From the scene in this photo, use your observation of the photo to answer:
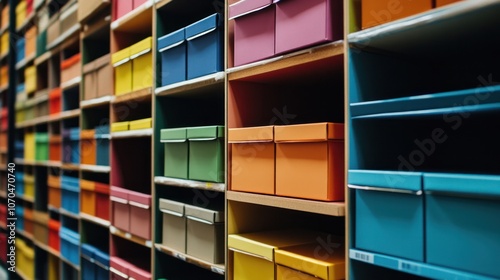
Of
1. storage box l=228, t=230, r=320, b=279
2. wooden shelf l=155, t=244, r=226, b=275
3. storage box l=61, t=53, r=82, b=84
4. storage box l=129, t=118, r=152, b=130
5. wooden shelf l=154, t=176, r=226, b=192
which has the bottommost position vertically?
wooden shelf l=155, t=244, r=226, b=275

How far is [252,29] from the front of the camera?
4.61ft

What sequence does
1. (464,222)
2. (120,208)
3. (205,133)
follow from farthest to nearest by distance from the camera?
(120,208) → (205,133) → (464,222)

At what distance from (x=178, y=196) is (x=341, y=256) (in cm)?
95

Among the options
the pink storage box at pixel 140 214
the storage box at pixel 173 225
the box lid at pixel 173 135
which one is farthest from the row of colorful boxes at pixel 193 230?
the box lid at pixel 173 135

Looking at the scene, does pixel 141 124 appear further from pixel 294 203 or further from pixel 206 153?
pixel 294 203

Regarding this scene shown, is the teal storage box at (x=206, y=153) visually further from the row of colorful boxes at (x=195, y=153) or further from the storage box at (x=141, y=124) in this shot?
the storage box at (x=141, y=124)

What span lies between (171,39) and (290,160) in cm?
82

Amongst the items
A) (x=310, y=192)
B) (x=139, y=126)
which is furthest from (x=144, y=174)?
(x=310, y=192)

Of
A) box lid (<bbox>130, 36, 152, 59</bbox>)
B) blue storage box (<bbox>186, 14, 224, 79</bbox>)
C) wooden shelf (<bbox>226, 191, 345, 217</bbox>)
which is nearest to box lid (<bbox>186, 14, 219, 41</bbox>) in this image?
blue storage box (<bbox>186, 14, 224, 79</bbox>)

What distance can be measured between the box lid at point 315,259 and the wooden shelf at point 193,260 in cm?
32

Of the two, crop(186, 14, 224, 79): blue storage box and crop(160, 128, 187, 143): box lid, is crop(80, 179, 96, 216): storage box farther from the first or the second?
crop(186, 14, 224, 79): blue storage box

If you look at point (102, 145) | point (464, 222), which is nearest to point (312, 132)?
point (464, 222)

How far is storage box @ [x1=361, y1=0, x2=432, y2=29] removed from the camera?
976mm

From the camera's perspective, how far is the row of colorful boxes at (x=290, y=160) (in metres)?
1.17
